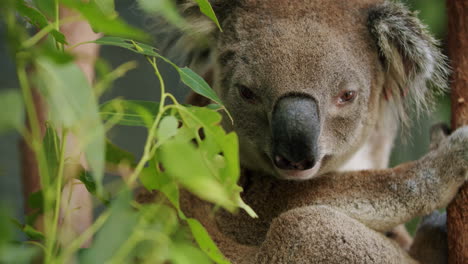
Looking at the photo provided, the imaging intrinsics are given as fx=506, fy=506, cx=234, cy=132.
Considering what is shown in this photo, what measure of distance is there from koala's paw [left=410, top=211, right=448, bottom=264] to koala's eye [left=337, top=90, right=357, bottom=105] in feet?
2.76

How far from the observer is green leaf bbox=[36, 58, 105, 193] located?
81 cm

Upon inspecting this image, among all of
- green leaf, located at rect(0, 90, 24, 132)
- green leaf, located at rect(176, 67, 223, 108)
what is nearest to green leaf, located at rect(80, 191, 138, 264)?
green leaf, located at rect(0, 90, 24, 132)

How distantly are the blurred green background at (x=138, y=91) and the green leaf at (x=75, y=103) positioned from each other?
1620mm

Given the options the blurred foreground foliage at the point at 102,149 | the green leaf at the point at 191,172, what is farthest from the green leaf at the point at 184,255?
the green leaf at the point at 191,172

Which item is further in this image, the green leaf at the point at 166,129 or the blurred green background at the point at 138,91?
the blurred green background at the point at 138,91

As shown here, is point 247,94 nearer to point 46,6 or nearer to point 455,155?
point 455,155

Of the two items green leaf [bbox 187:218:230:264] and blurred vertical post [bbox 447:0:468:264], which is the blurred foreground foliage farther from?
blurred vertical post [bbox 447:0:468:264]

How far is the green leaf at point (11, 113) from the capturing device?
768mm

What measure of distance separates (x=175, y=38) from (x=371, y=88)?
3.61 feet

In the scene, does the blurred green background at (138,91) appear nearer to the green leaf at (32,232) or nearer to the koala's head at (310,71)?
the koala's head at (310,71)

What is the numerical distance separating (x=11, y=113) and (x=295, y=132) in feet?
4.68

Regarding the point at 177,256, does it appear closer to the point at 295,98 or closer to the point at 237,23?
the point at 295,98

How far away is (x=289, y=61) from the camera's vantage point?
226cm

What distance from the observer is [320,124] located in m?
2.21
